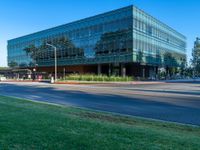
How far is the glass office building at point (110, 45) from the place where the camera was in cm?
5841

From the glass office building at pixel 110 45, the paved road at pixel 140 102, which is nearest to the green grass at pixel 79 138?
the paved road at pixel 140 102

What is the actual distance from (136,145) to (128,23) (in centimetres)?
5359

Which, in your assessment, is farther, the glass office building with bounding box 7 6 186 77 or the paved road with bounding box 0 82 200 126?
the glass office building with bounding box 7 6 186 77

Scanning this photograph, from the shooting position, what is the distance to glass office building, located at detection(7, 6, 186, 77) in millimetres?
58406

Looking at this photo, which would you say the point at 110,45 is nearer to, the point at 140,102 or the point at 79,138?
the point at 140,102

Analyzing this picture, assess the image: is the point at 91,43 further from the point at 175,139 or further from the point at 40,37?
the point at 175,139

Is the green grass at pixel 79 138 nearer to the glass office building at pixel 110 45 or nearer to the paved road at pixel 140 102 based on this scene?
the paved road at pixel 140 102

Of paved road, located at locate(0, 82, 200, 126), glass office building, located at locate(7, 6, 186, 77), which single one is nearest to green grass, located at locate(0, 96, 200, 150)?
paved road, located at locate(0, 82, 200, 126)

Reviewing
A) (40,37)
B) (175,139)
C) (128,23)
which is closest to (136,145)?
(175,139)

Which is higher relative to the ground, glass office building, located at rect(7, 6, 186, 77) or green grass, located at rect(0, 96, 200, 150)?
glass office building, located at rect(7, 6, 186, 77)

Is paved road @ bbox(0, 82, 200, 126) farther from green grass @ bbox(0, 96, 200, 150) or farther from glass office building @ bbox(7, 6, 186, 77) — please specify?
glass office building @ bbox(7, 6, 186, 77)

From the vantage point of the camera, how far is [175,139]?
6004mm

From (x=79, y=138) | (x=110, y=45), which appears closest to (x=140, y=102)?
(x=79, y=138)

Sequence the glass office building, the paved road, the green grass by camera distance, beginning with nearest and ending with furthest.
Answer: the green grass, the paved road, the glass office building
